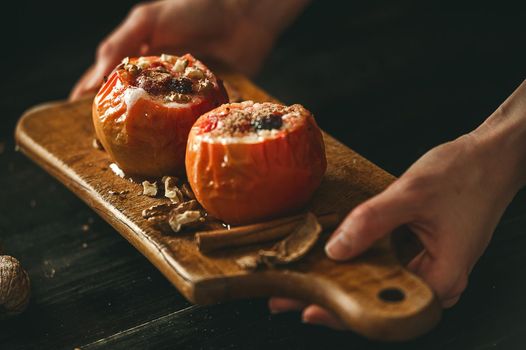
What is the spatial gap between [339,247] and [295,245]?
0.29ft

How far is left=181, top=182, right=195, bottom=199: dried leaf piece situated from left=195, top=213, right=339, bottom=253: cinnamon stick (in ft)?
0.57

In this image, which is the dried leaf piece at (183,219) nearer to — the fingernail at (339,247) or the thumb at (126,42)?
the fingernail at (339,247)

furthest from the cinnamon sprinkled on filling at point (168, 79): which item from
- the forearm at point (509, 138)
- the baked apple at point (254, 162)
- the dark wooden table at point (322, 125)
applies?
the forearm at point (509, 138)

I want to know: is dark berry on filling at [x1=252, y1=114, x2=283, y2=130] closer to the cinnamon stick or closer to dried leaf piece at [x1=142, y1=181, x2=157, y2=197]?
the cinnamon stick

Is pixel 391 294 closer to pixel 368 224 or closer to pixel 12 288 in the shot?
pixel 368 224

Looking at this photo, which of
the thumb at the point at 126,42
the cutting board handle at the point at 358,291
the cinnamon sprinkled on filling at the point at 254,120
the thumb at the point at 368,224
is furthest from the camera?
the thumb at the point at 126,42

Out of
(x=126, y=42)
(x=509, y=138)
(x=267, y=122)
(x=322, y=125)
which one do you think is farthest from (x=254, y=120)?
(x=126, y=42)

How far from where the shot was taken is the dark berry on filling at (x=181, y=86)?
1693 mm

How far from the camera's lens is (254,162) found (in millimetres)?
1466

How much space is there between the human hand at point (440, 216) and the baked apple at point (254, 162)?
15 cm

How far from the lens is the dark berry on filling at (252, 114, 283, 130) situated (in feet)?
4.94

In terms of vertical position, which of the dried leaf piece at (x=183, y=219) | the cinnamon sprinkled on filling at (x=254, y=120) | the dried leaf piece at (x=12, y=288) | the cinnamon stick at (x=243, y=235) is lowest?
the dried leaf piece at (x=12, y=288)

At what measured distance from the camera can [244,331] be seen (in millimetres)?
1536

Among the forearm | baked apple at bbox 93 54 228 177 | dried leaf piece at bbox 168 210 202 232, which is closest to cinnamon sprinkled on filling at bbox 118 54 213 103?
baked apple at bbox 93 54 228 177
